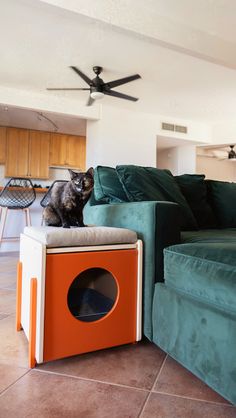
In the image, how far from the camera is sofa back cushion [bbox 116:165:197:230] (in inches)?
59.4

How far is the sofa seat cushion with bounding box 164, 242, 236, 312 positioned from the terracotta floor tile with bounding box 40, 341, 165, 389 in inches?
13.4

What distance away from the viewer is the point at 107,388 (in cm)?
98

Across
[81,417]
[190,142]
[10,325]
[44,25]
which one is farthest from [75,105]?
[81,417]

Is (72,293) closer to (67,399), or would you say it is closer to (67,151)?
(67,399)

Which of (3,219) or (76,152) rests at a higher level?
(76,152)

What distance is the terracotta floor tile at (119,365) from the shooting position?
40.8 inches

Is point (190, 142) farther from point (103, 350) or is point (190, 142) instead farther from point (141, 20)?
point (103, 350)

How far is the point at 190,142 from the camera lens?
6.05 meters

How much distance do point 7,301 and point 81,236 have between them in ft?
3.68

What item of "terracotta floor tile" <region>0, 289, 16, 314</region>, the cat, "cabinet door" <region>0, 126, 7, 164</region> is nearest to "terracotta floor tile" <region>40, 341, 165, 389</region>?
the cat

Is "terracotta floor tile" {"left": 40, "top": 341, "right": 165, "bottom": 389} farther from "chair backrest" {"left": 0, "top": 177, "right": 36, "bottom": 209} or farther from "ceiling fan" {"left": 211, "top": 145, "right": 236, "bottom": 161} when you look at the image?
"ceiling fan" {"left": 211, "top": 145, "right": 236, "bottom": 161}

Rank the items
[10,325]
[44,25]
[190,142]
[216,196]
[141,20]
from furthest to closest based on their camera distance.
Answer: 1. [190,142]
2. [44,25]
3. [141,20]
4. [216,196]
5. [10,325]

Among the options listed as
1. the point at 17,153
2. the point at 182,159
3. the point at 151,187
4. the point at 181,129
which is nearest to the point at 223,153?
the point at 182,159

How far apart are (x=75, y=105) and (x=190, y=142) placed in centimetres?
270
